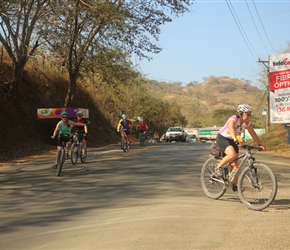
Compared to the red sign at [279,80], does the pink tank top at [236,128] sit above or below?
below

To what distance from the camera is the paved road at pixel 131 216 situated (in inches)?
226

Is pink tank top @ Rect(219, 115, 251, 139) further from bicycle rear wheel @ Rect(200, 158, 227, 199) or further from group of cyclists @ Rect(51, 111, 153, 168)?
group of cyclists @ Rect(51, 111, 153, 168)

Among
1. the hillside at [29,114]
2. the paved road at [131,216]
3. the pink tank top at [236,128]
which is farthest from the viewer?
the hillside at [29,114]

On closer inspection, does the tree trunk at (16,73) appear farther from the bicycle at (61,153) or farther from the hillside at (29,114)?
the bicycle at (61,153)

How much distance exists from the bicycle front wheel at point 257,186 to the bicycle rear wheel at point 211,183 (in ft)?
2.44

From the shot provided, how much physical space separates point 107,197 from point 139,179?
2.71m

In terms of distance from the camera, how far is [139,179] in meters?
11.7

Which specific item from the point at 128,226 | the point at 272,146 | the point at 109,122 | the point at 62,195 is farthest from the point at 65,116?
the point at 109,122

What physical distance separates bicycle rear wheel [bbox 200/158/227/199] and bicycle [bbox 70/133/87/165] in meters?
7.49

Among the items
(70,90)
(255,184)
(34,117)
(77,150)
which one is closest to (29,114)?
Answer: (34,117)

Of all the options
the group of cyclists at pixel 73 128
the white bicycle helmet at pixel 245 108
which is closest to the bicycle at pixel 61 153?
the group of cyclists at pixel 73 128

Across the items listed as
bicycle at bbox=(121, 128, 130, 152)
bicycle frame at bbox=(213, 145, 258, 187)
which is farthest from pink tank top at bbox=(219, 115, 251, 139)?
bicycle at bbox=(121, 128, 130, 152)

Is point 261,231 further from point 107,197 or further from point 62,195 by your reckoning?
point 62,195

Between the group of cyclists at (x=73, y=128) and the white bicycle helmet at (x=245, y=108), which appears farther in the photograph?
the group of cyclists at (x=73, y=128)
